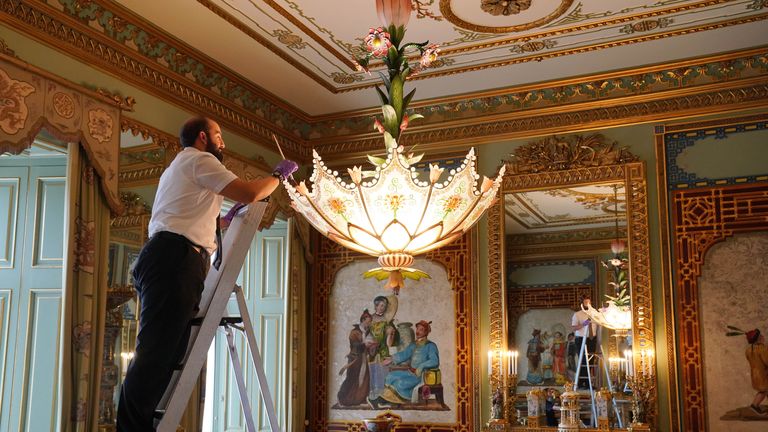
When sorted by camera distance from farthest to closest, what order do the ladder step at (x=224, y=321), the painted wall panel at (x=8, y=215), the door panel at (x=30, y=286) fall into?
the painted wall panel at (x=8, y=215), the door panel at (x=30, y=286), the ladder step at (x=224, y=321)

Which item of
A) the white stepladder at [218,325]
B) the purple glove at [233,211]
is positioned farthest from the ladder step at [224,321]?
the purple glove at [233,211]

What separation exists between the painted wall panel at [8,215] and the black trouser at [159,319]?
3.05 meters

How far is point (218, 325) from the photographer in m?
2.91

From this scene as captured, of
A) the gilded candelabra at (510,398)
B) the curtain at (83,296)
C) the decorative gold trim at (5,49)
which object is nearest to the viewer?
the decorative gold trim at (5,49)

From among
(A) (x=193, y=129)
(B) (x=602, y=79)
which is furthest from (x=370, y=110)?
(A) (x=193, y=129)

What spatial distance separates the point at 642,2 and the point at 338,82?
2461 millimetres

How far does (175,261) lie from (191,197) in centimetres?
26

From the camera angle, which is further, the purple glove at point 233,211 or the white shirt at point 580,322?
the white shirt at point 580,322

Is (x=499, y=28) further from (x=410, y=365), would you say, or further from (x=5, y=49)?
(x=5, y=49)

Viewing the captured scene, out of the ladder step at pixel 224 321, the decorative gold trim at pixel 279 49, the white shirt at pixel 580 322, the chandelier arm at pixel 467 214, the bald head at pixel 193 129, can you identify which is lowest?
the ladder step at pixel 224 321

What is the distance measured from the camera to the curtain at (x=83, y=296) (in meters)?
4.49

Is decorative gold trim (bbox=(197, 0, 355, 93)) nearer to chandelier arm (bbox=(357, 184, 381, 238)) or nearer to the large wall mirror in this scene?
the large wall mirror

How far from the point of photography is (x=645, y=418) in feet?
18.7

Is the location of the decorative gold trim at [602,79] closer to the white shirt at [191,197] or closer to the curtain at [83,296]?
the curtain at [83,296]
